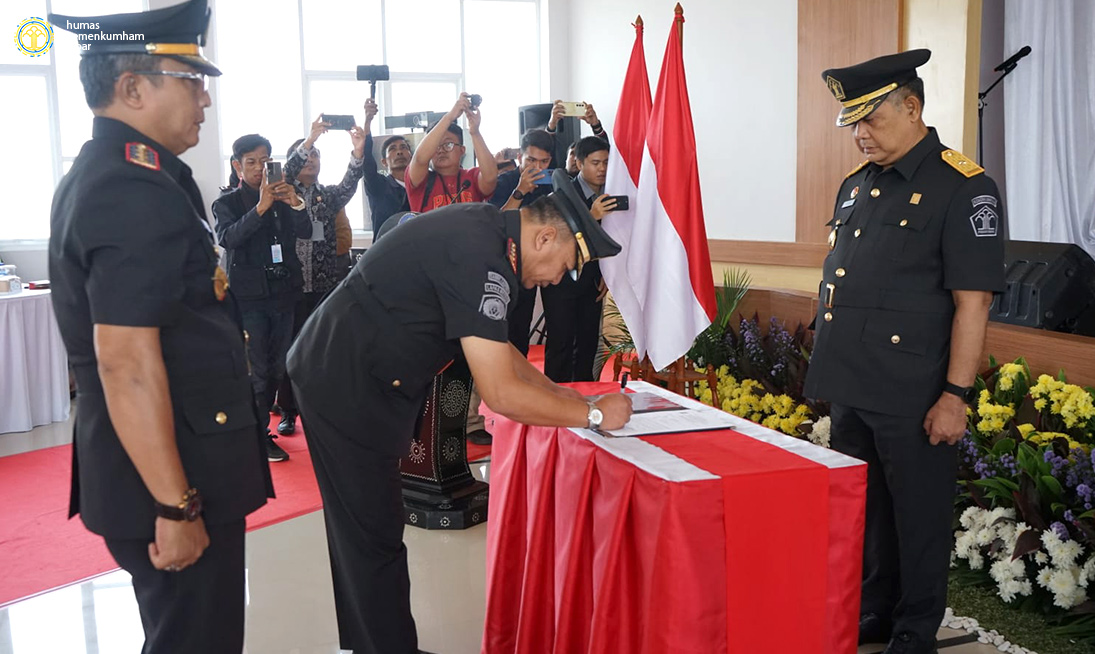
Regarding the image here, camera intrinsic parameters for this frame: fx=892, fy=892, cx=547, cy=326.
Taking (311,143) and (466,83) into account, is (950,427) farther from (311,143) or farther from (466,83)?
(466,83)

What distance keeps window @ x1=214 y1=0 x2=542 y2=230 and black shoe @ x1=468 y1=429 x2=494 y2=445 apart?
365 cm

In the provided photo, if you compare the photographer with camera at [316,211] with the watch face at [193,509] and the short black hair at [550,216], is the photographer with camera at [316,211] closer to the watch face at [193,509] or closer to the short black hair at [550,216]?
the short black hair at [550,216]

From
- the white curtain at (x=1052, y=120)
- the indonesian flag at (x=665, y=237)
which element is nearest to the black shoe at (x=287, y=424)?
the indonesian flag at (x=665, y=237)

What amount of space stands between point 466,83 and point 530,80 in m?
0.62

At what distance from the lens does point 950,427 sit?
2.09 metres

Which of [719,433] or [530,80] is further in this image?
[530,80]

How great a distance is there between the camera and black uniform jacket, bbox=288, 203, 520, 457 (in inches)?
68.5

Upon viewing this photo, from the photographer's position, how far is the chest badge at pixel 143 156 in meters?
1.32

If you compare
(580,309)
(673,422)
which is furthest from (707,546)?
(580,309)

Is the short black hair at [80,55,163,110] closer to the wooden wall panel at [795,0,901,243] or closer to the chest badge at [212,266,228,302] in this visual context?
the chest badge at [212,266,228,302]

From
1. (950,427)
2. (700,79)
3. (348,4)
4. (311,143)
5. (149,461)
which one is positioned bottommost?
(950,427)

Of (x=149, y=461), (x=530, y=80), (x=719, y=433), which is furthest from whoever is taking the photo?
(x=530, y=80)

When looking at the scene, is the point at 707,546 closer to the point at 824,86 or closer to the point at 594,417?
the point at 594,417

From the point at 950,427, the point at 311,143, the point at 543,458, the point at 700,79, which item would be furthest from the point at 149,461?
the point at 700,79
